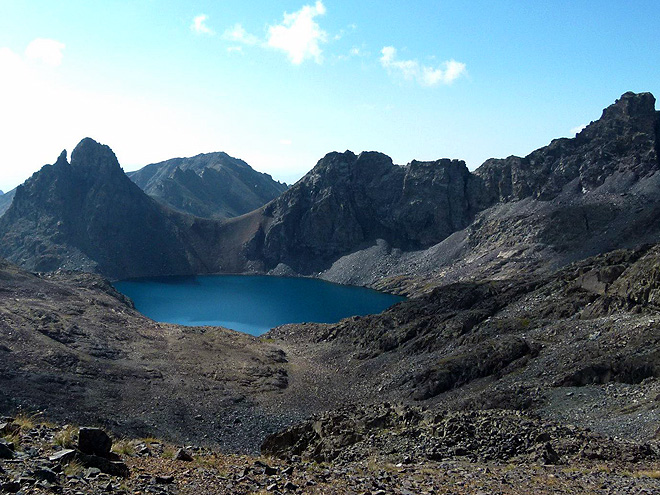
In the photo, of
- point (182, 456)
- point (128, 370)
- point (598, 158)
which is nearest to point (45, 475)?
point (182, 456)

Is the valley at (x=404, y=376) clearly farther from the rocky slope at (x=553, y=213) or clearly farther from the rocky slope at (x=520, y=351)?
the rocky slope at (x=553, y=213)

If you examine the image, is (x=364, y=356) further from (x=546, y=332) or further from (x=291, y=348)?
(x=546, y=332)

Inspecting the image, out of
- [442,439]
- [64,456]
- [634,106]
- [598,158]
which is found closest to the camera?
[64,456]

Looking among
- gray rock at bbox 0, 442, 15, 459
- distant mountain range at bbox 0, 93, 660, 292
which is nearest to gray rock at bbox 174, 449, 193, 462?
gray rock at bbox 0, 442, 15, 459

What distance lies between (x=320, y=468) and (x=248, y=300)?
12932cm

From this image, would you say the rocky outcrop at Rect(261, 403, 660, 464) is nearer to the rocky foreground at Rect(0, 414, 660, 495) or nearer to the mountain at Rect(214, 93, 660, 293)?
the rocky foreground at Rect(0, 414, 660, 495)

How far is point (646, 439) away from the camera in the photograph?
30.9m

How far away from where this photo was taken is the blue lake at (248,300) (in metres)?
126

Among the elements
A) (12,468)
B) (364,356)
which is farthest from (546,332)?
(12,468)

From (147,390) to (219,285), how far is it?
380 ft

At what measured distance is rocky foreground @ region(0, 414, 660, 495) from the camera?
15047 mm

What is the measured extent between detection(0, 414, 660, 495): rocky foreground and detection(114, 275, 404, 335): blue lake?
87.5m

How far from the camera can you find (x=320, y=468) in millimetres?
23203

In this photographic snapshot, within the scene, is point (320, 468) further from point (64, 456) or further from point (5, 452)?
point (5, 452)
